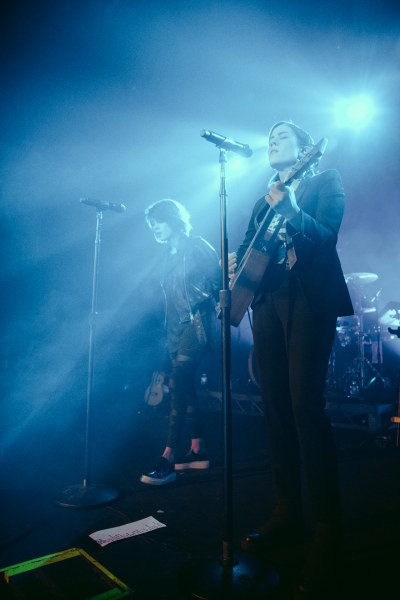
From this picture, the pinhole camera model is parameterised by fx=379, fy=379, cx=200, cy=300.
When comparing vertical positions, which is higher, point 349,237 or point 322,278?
point 349,237

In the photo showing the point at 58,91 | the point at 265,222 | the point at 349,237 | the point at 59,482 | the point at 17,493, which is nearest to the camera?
the point at 265,222

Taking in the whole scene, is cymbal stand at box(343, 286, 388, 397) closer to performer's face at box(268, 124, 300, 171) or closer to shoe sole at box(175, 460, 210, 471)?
shoe sole at box(175, 460, 210, 471)

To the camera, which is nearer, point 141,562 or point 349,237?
point 141,562

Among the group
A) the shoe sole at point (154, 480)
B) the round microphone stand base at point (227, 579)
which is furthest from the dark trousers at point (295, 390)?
the shoe sole at point (154, 480)

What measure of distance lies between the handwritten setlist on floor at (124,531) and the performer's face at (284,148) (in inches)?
86.8

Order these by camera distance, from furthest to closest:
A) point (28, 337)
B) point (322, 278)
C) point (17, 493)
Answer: point (28, 337) < point (17, 493) < point (322, 278)

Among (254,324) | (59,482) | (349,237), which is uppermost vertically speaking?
(349,237)

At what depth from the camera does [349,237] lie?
29.4ft

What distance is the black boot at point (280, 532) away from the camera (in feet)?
6.17

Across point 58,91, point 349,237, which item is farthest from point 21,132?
point 349,237

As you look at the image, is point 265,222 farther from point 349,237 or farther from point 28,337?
point 349,237

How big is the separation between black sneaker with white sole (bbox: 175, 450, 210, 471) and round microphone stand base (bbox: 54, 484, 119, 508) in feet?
2.57

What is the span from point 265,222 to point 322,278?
1.37 ft

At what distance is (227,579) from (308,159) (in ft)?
6.14
